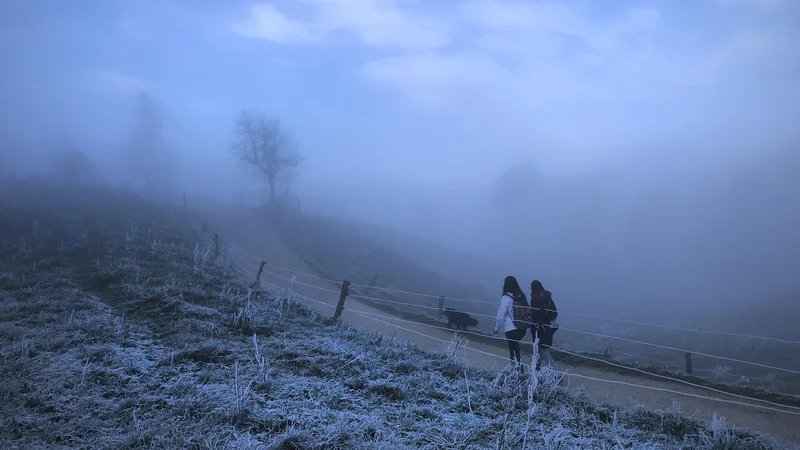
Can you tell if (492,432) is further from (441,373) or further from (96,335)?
(96,335)

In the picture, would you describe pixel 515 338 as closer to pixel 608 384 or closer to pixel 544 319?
pixel 544 319

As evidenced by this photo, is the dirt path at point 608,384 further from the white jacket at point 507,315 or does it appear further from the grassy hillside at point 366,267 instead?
the grassy hillside at point 366,267

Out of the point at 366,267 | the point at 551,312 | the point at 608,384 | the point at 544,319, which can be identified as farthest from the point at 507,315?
the point at 366,267

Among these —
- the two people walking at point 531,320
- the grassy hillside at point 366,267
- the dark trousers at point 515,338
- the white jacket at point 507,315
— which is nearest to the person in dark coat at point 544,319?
the two people walking at point 531,320

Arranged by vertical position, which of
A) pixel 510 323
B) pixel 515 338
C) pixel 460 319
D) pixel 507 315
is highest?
pixel 507 315

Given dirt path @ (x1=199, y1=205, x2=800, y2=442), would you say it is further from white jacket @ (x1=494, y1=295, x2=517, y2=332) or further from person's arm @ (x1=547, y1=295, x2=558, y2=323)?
person's arm @ (x1=547, y1=295, x2=558, y2=323)

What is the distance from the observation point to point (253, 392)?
5.08 meters

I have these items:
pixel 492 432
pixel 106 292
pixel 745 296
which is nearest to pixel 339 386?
pixel 492 432

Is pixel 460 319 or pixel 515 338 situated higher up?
pixel 515 338

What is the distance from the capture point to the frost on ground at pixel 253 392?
4207 millimetres

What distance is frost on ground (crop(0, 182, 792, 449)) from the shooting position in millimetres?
4207

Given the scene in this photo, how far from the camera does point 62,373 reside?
5348mm

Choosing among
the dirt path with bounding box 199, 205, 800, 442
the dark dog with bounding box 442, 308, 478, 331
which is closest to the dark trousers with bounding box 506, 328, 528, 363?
the dirt path with bounding box 199, 205, 800, 442

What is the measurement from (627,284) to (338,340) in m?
60.1
